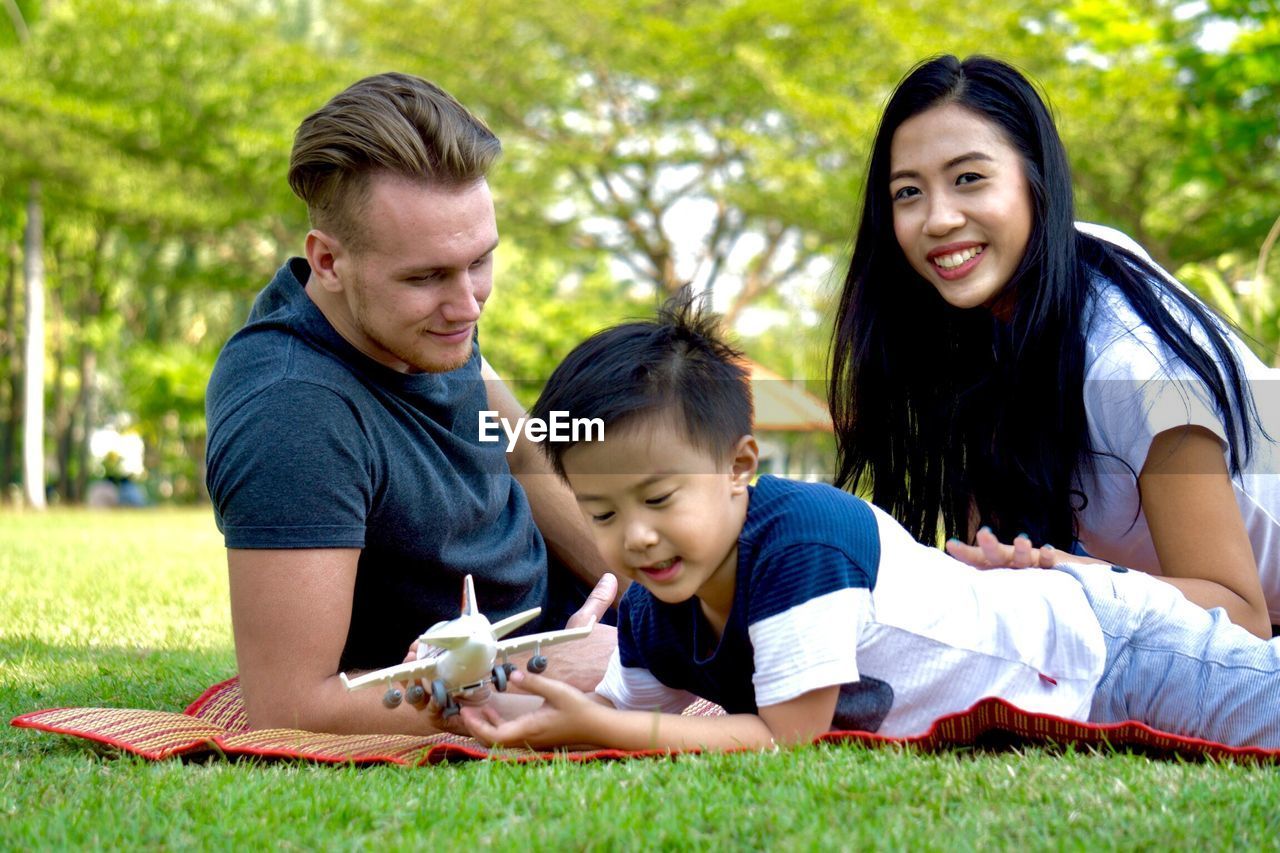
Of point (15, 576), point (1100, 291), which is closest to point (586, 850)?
point (1100, 291)

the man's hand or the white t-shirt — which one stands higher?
the white t-shirt

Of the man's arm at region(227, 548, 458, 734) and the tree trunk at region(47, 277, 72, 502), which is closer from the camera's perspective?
the man's arm at region(227, 548, 458, 734)

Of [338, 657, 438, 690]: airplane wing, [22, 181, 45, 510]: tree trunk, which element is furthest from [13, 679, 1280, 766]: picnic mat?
[22, 181, 45, 510]: tree trunk

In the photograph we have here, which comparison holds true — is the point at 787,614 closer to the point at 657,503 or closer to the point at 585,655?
the point at 657,503

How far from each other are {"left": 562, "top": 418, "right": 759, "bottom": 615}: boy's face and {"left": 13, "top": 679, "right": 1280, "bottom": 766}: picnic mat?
1.08 ft

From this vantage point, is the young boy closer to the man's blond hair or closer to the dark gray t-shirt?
the dark gray t-shirt

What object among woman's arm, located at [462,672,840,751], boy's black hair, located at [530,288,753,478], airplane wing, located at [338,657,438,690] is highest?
boy's black hair, located at [530,288,753,478]

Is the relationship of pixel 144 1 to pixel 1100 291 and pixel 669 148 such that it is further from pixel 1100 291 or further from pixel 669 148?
pixel 1100 291

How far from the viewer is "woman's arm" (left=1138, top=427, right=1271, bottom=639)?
9.21 ft

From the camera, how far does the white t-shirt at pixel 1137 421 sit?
2.83 metres

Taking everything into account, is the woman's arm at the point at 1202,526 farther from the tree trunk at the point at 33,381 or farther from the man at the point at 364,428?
the tree trunk at the point at 33,381

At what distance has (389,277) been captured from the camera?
9.68ft

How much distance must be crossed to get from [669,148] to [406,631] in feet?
62.5

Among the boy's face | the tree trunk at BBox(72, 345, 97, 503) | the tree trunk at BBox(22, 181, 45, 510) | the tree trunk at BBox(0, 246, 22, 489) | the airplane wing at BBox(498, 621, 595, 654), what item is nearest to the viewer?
the boy's face
